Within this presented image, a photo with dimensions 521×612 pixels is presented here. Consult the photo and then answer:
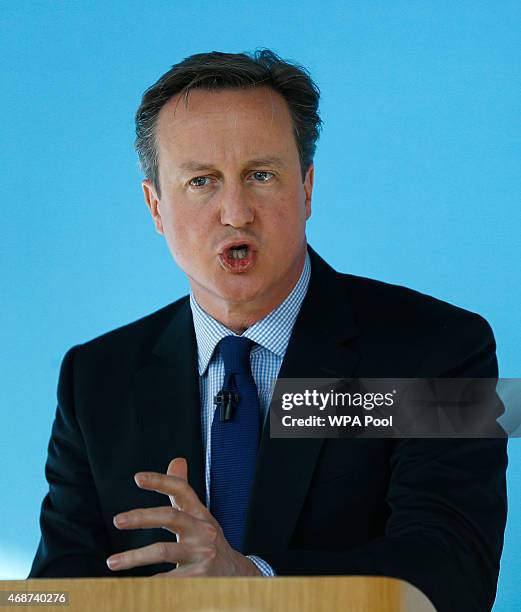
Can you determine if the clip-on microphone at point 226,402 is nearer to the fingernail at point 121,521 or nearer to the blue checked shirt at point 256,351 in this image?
the blue checked shirt at point 256,351

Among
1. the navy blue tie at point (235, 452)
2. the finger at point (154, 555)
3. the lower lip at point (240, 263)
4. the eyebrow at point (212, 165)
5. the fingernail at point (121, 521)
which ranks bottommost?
Result: the finger at point (154, 555)

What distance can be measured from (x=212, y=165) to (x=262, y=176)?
0.31ft

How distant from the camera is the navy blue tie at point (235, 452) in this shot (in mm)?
1826

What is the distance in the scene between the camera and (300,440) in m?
1.83

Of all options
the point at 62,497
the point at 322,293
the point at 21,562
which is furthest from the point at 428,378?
the point at 21,562

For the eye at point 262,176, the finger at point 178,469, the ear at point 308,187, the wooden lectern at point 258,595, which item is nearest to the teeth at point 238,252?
the eye at point 262,176

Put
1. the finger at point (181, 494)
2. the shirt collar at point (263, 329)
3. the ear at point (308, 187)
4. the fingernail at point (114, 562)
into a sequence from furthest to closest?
the ear at point (308, 187)
the shirt collar at point (263, 329)
the finger at point (181, 494)
the fingernail at point (114, 562)

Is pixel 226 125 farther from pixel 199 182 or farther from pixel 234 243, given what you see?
pixel 234 243

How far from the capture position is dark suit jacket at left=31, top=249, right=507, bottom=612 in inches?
67.1

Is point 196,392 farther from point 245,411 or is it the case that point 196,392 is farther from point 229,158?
point 229,158

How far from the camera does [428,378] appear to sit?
1.85m

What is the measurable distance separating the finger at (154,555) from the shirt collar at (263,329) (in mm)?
652

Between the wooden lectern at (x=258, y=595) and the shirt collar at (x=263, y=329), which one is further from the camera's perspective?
the shirt collar at (x=263, y=329)

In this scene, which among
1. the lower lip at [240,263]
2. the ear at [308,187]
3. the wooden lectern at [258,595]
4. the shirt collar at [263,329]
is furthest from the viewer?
the ear at [308,187]
